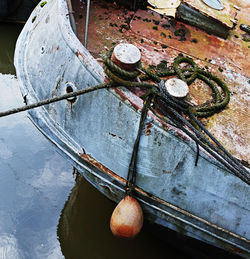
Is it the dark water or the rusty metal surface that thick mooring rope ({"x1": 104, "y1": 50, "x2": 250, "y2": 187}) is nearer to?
the dark water

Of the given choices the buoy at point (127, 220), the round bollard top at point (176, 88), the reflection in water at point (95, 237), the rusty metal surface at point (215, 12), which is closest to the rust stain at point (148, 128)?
the round bollard top at point (176, 88)

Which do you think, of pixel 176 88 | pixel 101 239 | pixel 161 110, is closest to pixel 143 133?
pixel 161 110

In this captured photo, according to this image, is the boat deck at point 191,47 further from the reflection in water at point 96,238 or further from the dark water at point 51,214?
the reflection in water at point 96,238

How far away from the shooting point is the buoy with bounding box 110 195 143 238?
2838 millimetres

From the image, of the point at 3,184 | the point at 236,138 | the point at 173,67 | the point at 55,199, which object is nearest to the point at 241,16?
the point at 173,67

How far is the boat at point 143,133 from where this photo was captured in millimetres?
2850

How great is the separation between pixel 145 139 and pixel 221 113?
1035 mm

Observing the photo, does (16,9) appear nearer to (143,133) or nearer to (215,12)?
(215,12)

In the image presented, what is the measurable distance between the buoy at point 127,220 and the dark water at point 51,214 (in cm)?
93

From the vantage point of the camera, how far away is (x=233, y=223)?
302 centimetres

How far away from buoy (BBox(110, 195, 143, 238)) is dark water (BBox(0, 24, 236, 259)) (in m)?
0.93

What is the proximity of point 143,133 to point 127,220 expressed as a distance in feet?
2.61

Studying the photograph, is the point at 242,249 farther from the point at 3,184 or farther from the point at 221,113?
the point at 3,184

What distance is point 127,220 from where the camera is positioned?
284cm
